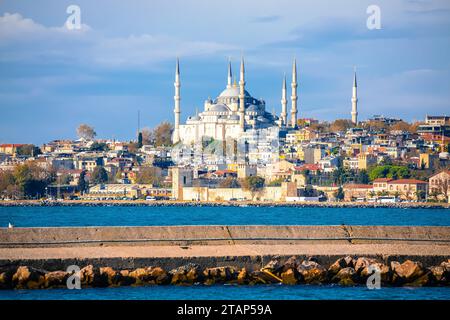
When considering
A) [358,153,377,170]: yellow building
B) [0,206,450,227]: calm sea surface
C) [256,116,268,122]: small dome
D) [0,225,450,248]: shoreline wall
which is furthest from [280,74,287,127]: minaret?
[0,225,450,248]: shoreline wall

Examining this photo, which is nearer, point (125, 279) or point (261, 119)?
point (125, 279)

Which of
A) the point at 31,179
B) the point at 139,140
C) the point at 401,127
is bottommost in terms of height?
the point at 31,179

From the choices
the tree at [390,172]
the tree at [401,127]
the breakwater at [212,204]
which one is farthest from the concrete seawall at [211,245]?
the tree at [401,127]

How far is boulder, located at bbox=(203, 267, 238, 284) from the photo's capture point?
1750 cm

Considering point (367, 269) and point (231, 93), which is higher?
point (231, 93)

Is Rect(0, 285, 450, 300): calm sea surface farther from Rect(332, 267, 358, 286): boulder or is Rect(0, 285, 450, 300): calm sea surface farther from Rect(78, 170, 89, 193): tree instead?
Rect(78, 170, 89, 193): tree

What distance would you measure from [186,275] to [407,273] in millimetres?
2943

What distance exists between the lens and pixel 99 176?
86.2m

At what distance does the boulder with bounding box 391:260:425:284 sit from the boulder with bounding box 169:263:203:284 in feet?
8.52

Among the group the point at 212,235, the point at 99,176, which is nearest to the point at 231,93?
the point at 99,176

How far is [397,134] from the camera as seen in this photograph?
324ft

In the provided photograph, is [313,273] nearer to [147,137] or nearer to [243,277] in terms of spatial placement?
[243,277]

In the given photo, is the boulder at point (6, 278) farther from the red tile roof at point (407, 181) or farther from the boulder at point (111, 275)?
the red tile roof at point (407, 181)
